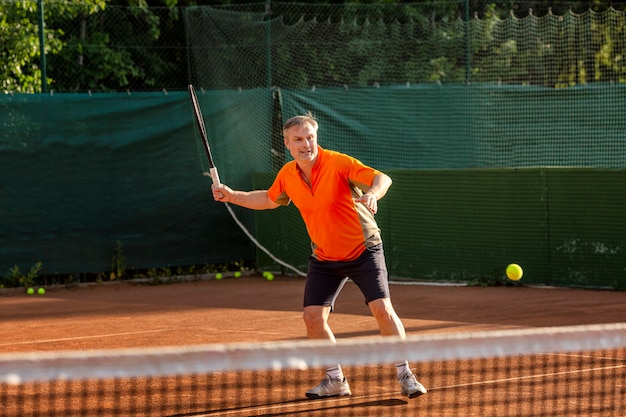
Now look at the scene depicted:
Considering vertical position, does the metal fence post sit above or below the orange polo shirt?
above

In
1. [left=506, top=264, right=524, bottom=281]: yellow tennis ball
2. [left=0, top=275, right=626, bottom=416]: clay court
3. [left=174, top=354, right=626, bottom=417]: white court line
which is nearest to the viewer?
[left=174, top=354, right=626, bottom=417]: white court line

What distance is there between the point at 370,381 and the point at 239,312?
12.6ft

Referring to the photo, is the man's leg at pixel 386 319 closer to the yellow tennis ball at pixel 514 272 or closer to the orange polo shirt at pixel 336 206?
the orange polo shirt at pixel 336 206

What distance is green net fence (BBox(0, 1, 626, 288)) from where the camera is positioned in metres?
11.7

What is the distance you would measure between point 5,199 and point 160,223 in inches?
76.5

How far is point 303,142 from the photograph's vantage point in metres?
5.73

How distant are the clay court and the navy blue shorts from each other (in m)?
0.67

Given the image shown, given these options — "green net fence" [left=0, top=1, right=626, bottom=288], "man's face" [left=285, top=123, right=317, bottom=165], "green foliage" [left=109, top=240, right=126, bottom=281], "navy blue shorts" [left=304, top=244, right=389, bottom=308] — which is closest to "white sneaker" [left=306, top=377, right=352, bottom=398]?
"navy blue shorts" [left=304, top=244, right=389, bottom=308]

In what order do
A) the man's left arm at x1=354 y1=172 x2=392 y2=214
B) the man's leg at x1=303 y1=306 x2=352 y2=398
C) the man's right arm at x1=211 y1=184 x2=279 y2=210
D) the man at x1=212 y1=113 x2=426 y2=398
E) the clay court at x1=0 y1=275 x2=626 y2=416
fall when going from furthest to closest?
the clay court at x1=0 y1=275 x2=626 y2=416
the man's right arm at x1=211 y1=184 x2=279 y2=210
the man's leg at x1=303 y1=306 x2=352 y2=398
the man at x1=212 y1=113 x2=426 y2=398
the man's left arm at x1=354 y1=172 x2=392 y2=214

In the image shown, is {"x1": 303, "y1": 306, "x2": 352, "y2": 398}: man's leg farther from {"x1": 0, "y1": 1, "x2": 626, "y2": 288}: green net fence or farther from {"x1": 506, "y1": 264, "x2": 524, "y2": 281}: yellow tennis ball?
{"x1": 0, "y1": 1, "x2": 626, "y2": 288}: green net fence

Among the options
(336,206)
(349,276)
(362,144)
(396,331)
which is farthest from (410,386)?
(362,144)

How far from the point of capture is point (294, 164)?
597 cm

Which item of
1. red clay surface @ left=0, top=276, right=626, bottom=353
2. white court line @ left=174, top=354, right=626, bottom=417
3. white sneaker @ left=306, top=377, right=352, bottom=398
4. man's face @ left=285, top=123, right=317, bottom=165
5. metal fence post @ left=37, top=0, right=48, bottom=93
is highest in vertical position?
metal fence post @ left=37, top=0, right=48, bottom=93

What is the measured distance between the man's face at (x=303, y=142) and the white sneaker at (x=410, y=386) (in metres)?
1.29
